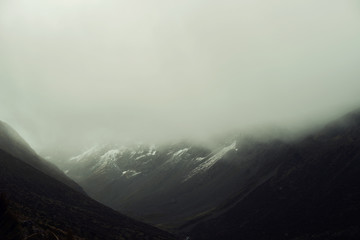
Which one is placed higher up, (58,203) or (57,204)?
(58,203)

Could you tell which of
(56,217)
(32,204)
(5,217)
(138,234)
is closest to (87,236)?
(56,217)

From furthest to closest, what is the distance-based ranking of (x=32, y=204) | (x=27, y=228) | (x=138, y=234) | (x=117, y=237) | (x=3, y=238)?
(x=138, y=234), (x=117, y=237), (x=32, y=204), (x=27, y=228), (x=3, y=238)

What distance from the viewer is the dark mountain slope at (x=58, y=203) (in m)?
135

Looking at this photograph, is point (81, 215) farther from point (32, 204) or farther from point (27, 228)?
point (27, 228)

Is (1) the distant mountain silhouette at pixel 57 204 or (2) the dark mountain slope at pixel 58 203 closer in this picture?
(1) the distant mountain silhouette at pixel 57 204

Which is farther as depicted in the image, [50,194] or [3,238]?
[50,194]

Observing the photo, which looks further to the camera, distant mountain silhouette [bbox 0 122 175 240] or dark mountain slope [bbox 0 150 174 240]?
dark mountain slope [bbox 0 150 174 240]

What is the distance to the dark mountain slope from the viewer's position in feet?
442

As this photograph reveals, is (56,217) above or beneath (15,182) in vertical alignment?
beneath

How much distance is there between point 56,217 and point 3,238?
101277mm

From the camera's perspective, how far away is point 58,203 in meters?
158

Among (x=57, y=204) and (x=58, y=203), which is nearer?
(x=57, y=204)

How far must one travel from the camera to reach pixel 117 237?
15200cm

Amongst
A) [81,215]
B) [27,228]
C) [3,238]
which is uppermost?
[81,215]
